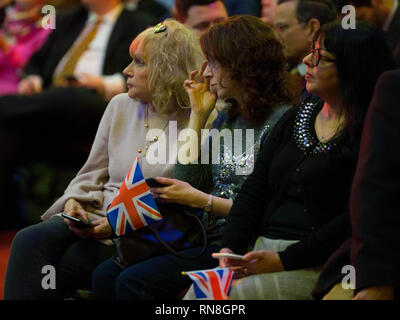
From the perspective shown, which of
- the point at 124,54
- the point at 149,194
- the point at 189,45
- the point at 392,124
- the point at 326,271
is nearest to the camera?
the point at 392,124

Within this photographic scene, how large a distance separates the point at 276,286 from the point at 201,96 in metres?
0.93

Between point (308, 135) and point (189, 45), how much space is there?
86 cm

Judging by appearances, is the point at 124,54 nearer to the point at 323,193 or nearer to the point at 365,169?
the point at 323,193

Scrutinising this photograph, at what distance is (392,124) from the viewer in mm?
1896

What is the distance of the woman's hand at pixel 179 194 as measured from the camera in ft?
8.77

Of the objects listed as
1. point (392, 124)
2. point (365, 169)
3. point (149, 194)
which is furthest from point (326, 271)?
point (149, 194)

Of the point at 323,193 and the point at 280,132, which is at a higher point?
the point at 280,132

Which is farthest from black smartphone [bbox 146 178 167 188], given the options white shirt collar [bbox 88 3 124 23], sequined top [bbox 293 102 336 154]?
white shirt collar [bbox 88 3 124 23]

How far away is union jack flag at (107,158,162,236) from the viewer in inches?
101

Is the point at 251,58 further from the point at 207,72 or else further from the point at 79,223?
the point at 79,223

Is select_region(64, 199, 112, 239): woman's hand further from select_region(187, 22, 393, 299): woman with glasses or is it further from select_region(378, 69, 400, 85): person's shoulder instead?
select_region(378, 69, 400, 85): person's shoulder

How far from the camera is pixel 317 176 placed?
2320 millimetres

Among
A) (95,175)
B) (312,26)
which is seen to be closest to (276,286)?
(95,175)

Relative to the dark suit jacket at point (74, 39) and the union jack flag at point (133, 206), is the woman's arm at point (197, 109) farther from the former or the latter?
the dark suit jacket at point (74, 39)
